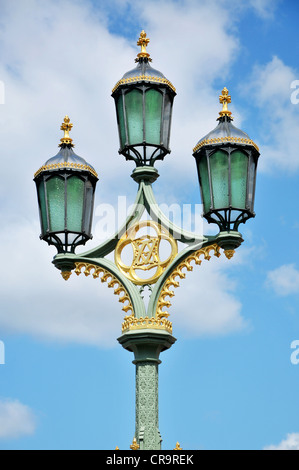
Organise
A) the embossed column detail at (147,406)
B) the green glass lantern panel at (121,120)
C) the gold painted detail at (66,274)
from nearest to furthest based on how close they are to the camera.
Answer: the embossed column detail at (147,406) → the gold painted detail at (66,274) → the green glass lantern panel at (121,120)

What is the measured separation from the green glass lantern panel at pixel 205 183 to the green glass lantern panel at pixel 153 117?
719 millimetres

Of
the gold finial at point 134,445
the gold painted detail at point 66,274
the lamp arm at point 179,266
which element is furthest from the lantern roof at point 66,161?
the gold finial at point 134,445

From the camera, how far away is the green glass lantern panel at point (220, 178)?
579 inches

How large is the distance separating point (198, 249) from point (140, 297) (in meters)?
0.82

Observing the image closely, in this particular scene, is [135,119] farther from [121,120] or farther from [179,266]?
[179,266]

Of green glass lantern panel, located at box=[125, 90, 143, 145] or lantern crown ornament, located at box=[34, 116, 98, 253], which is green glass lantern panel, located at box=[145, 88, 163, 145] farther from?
lantern crown ornament, located at box=[34, 116, 98, 253]

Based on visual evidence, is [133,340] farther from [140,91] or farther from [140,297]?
[140,91]

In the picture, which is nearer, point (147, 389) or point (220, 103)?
point (147, 389)

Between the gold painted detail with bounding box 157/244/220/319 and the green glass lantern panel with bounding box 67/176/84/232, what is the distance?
3.94 ft

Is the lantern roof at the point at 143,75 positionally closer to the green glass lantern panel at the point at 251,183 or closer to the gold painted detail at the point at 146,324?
the green glass lantern panel at the point at 251,183

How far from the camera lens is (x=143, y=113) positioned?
15.3 m

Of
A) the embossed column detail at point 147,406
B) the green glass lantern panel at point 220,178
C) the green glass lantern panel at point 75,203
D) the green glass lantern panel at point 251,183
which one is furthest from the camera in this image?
the green glass lantern panel at point 75,203
